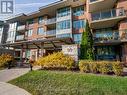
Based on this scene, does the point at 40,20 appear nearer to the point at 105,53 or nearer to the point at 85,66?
the point at 105,53

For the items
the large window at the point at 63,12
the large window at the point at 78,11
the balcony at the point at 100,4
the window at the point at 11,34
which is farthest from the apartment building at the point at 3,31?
the balcony at the point at 100,4

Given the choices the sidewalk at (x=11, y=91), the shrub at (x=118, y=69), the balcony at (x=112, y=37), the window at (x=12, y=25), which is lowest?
the sidewalk at (x=11, y=91)

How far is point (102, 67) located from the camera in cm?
1423

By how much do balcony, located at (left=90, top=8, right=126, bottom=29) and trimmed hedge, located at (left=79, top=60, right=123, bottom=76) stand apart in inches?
466

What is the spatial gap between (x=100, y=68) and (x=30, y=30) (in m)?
30.6

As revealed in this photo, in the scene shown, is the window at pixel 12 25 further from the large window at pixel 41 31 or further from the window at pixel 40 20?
the large window at pixel 41 31

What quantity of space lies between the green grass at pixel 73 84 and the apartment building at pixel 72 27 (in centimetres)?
799

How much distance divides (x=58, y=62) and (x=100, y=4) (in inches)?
571

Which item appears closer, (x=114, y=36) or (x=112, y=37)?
(x=114, y=36)

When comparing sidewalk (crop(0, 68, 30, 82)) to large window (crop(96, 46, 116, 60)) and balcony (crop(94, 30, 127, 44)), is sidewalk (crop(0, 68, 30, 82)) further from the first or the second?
large window (crop(96, 46, 116, 60))

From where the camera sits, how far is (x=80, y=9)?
3219 cm

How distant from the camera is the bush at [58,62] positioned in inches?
658

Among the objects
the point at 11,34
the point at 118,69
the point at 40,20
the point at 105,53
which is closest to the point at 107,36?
the point at 105,53

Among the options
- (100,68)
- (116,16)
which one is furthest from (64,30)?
(100,68)
